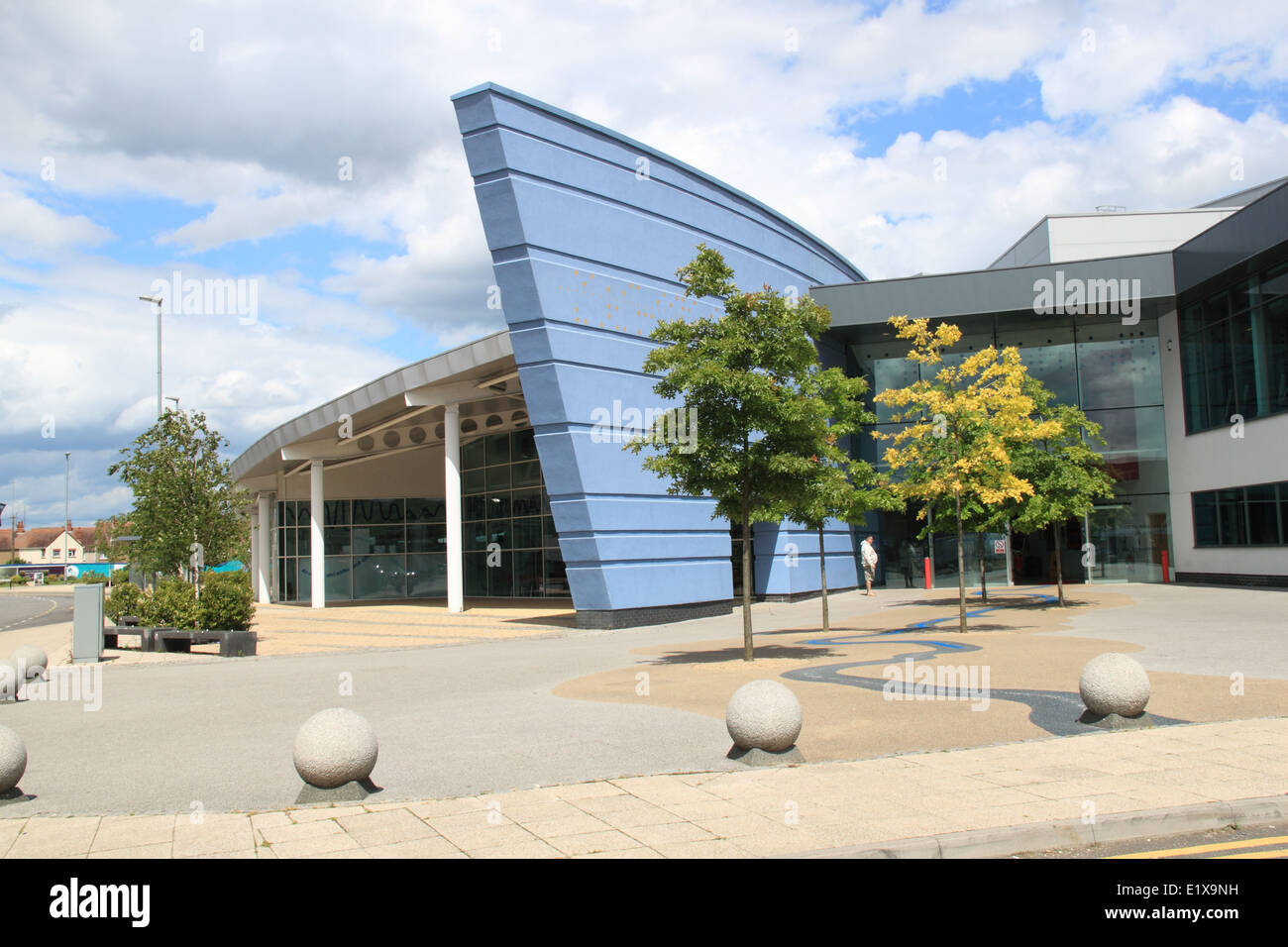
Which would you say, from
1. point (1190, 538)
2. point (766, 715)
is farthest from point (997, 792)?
point (1190, 538)

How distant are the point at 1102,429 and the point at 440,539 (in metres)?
29.0

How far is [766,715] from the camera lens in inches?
326

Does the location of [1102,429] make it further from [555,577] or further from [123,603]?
[123,603]

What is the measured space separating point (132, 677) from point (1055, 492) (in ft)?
66.8

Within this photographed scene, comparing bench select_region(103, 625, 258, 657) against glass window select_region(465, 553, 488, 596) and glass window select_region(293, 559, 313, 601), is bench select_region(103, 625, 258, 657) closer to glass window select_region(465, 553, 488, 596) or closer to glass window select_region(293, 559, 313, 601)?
glass window select_region(465, 553, 488, 596)

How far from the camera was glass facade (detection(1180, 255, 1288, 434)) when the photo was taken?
28.0m

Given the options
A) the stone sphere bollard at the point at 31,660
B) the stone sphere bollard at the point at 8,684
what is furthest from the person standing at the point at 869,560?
the stone sphere bollard at the point at 8,684

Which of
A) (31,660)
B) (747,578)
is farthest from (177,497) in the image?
(747,578)

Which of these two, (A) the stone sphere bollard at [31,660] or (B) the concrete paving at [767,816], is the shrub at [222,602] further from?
(B) the concrete paving at [767,816]

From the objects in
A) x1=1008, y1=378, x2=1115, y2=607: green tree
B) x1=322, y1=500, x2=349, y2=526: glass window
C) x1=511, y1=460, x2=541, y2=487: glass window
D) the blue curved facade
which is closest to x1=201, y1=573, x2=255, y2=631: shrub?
the blue curved facade

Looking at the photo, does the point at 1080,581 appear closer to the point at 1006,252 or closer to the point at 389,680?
the point at 1006,252

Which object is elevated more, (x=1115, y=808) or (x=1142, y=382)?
(x=1142, y=382)

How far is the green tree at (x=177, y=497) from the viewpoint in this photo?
24000 millimetres

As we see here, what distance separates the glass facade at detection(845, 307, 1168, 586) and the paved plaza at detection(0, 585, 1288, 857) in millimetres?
16361
